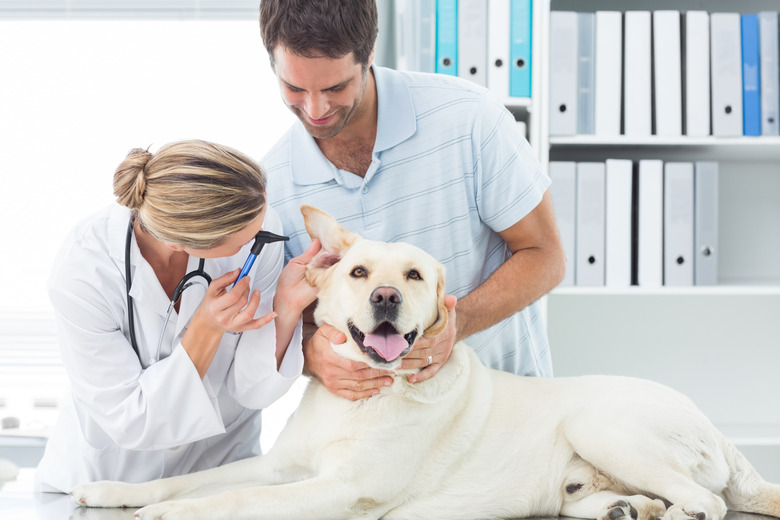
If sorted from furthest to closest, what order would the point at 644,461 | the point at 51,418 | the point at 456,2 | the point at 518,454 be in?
the point at 51,418 → the point at 456,2 → the point at 518,454 → the point at 644,461

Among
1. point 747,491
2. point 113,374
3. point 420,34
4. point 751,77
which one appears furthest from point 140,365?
point 751,77

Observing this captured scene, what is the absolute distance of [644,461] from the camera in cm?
124

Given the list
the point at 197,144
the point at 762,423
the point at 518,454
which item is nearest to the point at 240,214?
the point at 197,144

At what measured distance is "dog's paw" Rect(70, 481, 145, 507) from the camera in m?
1.28

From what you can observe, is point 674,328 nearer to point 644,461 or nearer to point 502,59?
point 502,59

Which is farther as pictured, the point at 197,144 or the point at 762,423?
the point at 762,423

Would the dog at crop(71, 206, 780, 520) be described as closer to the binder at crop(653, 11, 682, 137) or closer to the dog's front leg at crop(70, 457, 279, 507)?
the dog's front leg at crop(70, 457, 279, 507)

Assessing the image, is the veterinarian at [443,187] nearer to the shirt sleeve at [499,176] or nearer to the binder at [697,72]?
the shirt sleeve at [499,176]

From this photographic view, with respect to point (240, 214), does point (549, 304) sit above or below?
below

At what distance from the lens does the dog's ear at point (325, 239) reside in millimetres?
1408

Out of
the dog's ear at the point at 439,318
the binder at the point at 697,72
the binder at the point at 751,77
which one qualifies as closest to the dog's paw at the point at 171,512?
the dog's ear at the point at 439,318

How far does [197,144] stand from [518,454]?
882 mm

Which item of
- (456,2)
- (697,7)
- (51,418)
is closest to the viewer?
(456,2)

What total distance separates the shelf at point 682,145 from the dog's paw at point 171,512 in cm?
182
